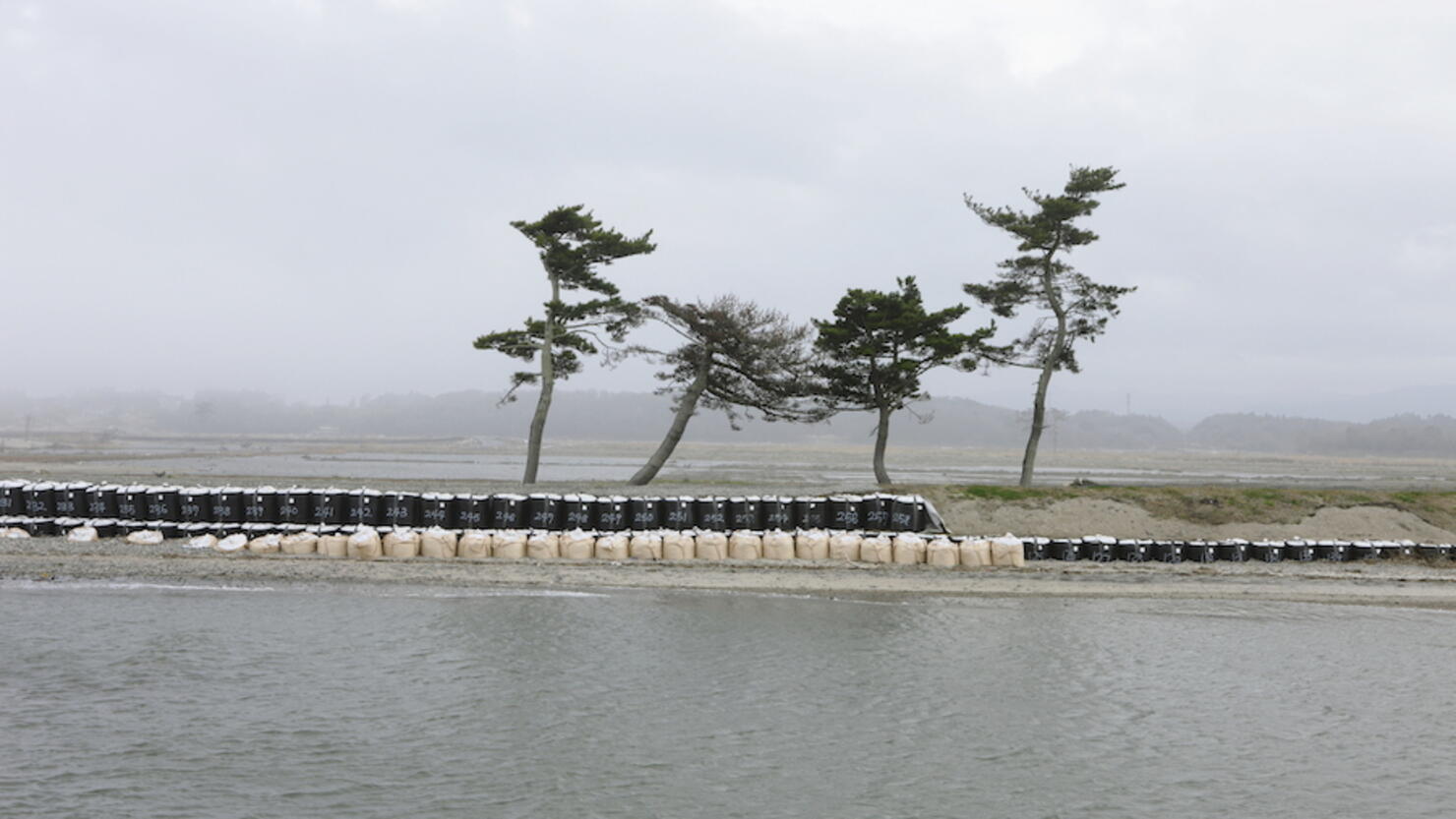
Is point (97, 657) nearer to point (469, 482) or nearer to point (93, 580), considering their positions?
point (93, 580)

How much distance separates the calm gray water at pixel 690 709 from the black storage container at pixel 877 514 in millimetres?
6912

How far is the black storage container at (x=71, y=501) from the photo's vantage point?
2248cm

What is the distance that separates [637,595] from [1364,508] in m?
22.1

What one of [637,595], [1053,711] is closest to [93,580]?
[637,595]

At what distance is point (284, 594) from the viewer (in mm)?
17094

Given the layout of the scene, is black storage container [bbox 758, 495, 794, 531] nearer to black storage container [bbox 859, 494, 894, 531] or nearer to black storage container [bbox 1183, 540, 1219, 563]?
black storage container [bbox 859, 494, 894, 531]

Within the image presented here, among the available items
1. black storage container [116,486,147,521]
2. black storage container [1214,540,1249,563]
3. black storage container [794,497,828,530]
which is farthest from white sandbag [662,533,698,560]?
black storage container [1214,540,1249,563]

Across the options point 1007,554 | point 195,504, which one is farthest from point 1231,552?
point 195,504

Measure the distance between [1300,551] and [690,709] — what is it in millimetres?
19044

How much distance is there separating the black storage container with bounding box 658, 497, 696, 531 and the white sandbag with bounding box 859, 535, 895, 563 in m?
3.97

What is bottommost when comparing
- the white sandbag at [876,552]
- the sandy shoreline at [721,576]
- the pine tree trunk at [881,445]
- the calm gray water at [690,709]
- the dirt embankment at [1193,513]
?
the calm gray water at [690,709]

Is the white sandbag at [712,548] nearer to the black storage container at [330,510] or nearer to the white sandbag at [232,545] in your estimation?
the black storage container at [330,510]

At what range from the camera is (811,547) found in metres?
21.8

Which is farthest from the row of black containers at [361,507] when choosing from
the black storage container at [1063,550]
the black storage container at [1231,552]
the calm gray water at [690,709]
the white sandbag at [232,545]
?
the black storage container at [1231,552]
